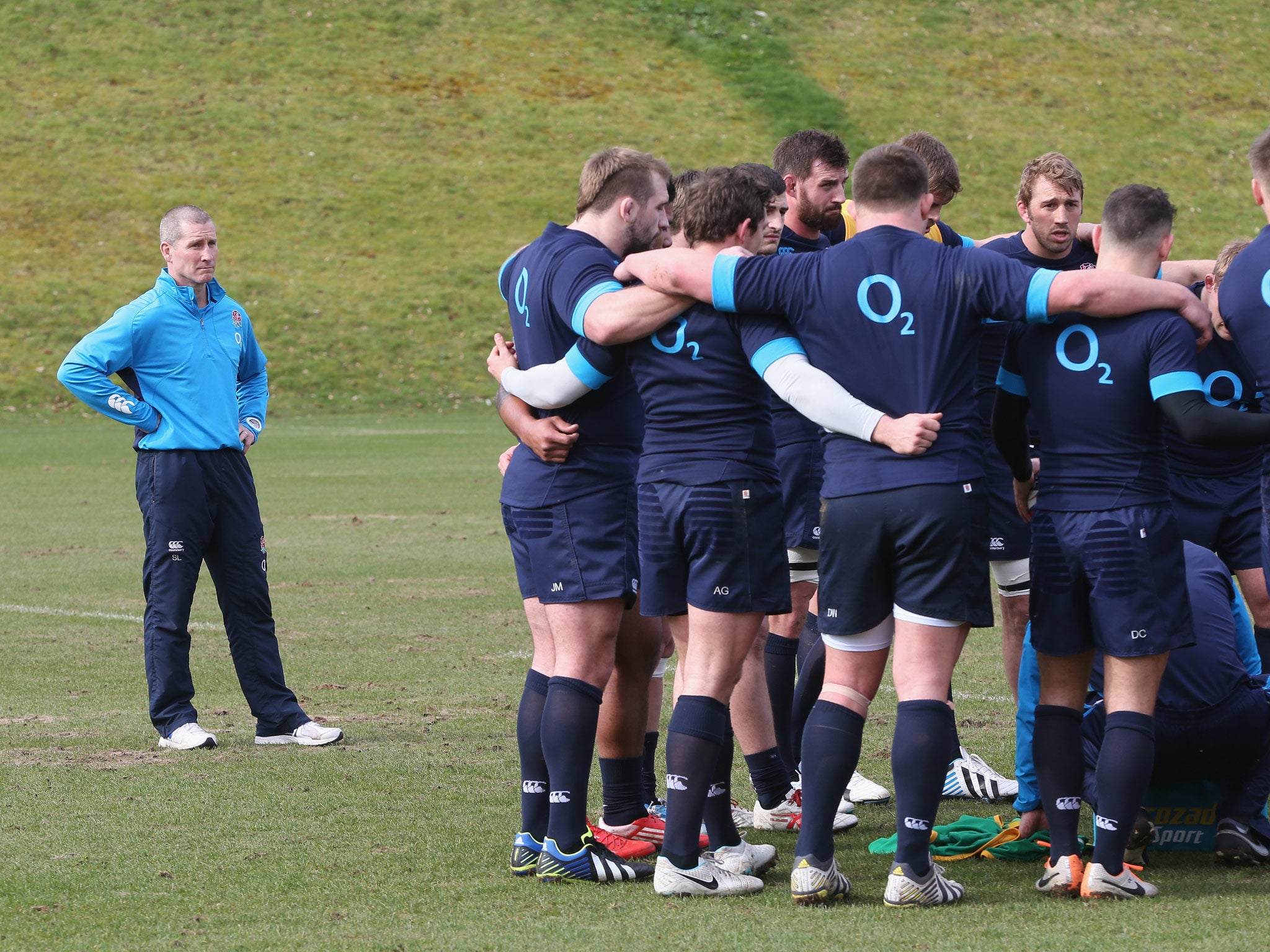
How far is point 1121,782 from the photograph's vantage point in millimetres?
4430

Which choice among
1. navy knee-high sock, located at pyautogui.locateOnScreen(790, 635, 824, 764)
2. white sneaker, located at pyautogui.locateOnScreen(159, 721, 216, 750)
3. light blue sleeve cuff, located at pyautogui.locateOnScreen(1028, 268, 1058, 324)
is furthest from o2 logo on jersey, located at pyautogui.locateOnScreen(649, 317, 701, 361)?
white sneaker, located at pyautogui.locateOnScreen(159, 721, 216, 750)

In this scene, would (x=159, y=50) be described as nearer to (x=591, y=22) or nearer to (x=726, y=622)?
(x=591, y=22)

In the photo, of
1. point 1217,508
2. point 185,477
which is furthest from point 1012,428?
point 185,477

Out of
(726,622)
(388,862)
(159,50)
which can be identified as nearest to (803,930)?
(726,622)

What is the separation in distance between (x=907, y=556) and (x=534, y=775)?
153 cm

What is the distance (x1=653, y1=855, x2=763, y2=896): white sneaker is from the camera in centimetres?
460

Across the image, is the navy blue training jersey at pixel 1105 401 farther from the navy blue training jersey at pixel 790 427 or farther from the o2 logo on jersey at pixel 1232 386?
the o2 logo on jersey at pixel 1232 386

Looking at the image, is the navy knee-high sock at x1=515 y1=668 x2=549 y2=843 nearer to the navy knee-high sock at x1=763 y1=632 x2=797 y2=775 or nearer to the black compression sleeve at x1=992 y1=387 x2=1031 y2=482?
the navy knee-high sock at x1=763 y1=632 x2=797 y2=775

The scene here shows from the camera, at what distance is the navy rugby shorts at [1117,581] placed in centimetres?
444

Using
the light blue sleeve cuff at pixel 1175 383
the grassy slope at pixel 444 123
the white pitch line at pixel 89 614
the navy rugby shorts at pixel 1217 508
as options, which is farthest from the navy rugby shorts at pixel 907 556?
the grassy slope at pixel 444 123

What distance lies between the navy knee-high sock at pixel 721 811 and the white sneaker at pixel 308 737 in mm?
2517

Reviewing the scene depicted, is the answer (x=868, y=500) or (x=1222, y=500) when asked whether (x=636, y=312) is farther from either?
(x=1222, y=500)

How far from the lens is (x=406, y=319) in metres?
32.8

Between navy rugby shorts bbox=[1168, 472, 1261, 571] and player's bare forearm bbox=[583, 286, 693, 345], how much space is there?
9.37 feet
